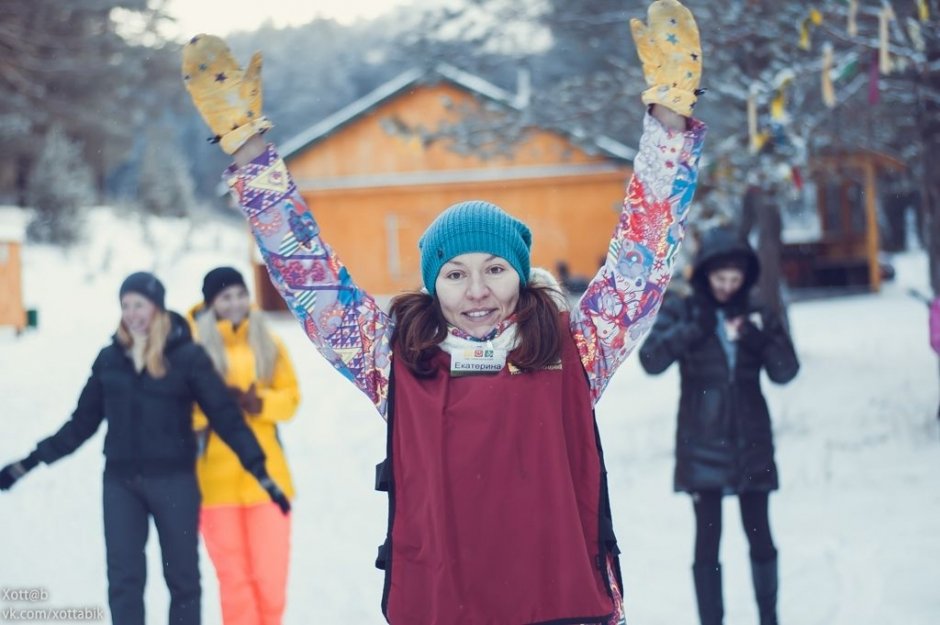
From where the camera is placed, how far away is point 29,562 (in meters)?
6.31

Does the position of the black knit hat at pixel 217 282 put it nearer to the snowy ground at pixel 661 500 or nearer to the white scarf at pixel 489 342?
the snowy ground at pixel 661 500

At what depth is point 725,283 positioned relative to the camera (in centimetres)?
464

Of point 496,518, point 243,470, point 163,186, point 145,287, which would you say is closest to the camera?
point 496,518

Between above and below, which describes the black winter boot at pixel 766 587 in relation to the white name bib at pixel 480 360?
below

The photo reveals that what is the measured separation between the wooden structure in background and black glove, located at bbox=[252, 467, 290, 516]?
19.2 metres

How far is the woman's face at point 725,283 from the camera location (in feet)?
15.2

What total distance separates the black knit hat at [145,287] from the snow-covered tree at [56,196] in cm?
2380

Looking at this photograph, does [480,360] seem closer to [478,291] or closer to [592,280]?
[478,291]

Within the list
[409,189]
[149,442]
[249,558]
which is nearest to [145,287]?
[149,442]

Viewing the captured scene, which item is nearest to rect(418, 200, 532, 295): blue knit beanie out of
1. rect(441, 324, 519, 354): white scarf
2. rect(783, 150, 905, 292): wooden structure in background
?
rect(441, 324, 519, 354): white scarf

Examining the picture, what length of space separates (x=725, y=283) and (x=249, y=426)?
219cm

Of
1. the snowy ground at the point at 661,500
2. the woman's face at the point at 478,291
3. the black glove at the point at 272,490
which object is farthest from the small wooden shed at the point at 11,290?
the woman's face at the point at 478,291

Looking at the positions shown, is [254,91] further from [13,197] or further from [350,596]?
[13,197]

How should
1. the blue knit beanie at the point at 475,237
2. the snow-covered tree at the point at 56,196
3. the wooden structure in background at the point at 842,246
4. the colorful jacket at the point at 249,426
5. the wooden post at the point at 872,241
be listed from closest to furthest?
the blue knit beanie at the point at 475,237, the colorful jacket at the point at 249,426, the wooden post at the point at 872,241, the wooden structure in background at the point at 842,246, the snow-covered tree at the point at 56,196
